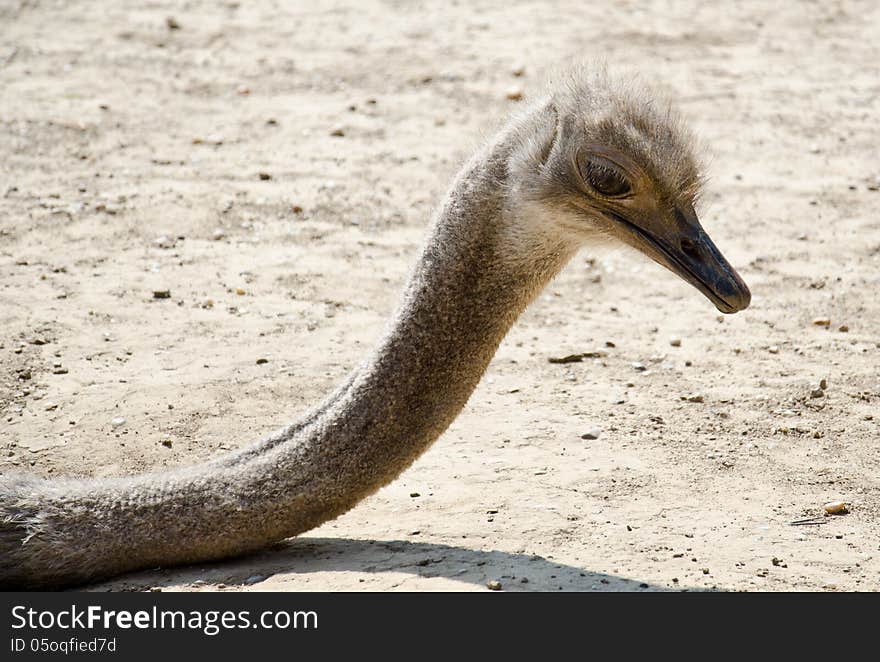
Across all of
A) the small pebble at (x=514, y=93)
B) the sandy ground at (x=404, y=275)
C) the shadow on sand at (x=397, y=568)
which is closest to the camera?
the shadow on sand at (x=397, y=568)

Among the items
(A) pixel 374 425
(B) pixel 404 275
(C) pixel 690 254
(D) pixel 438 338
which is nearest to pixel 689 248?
(C) pixel 690 254

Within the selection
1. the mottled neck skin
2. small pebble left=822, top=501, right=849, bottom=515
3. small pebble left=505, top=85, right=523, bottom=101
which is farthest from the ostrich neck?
small pebble left=505, top=85, right=523, bottom=101

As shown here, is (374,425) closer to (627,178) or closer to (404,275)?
(627,178)

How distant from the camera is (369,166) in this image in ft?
21.9

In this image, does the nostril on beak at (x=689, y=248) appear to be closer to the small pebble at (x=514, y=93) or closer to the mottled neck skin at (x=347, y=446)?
the mottled neck skin at (x=347, y=446)

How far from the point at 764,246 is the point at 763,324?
78 centimetres

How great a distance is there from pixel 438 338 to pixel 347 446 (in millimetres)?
349

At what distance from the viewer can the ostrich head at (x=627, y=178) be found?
3.09 m

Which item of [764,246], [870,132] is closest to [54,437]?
[764,246]

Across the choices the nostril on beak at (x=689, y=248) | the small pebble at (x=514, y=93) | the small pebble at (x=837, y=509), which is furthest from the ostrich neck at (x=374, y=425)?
the small pebble at (x=514, y=93)

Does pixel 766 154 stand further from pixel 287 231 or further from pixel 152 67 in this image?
pixel 152 67

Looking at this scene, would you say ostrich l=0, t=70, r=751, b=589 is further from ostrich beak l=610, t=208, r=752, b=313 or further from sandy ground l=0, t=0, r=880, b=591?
sandy ground l=0, t=0, r=880, b=591

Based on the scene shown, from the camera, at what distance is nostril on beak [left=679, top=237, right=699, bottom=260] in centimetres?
312

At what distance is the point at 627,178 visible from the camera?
3.09 meters
